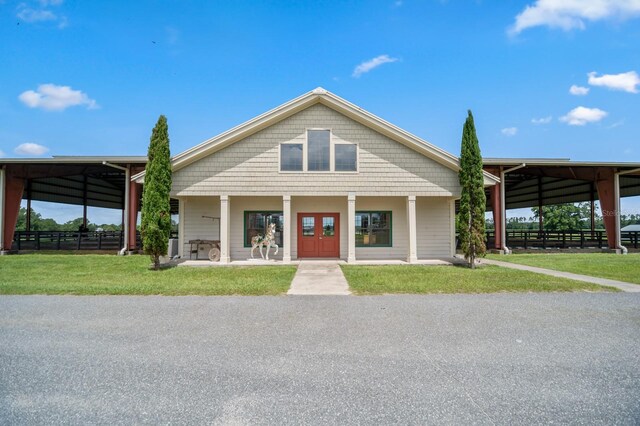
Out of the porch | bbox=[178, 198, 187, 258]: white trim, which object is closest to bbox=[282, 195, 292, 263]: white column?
the porch

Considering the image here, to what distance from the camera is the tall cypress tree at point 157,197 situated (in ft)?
35.9

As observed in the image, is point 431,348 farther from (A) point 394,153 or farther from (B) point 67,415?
(A) point 394,153

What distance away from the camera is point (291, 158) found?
42.8ft

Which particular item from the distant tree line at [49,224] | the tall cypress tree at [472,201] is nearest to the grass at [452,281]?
the tall cypress tree at [472,201]

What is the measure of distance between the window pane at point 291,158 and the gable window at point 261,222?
2.36 m

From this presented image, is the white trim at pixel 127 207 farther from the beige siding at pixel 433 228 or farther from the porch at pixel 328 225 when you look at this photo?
the beige siding at pixel 433 228

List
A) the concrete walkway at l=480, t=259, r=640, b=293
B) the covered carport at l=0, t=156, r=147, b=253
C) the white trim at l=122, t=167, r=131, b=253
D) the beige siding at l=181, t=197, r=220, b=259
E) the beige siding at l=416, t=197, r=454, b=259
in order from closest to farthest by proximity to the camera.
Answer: the concrete walkway at l=480, t=259, r=640, b=293 → the beige siding at l=181, t=197, r=220, b=259 → the beige siding at l=416, t=197, r=454, b=259 → the white trim at l=122, t=167, r=131, b=253 → the covered carport at l=0, t=156, r=147, b=253

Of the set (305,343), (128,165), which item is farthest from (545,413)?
(128,165)

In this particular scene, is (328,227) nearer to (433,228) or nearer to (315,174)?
(315,174)

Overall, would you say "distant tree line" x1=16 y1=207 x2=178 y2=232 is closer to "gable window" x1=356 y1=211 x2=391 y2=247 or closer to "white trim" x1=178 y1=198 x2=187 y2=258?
"white trim" x1=178 y1=198 x2=187 y2=258

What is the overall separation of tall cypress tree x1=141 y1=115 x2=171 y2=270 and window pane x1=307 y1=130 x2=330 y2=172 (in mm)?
5379

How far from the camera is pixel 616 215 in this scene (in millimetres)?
16188

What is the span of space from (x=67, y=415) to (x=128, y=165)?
51.6 feet

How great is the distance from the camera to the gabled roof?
12.5 m
